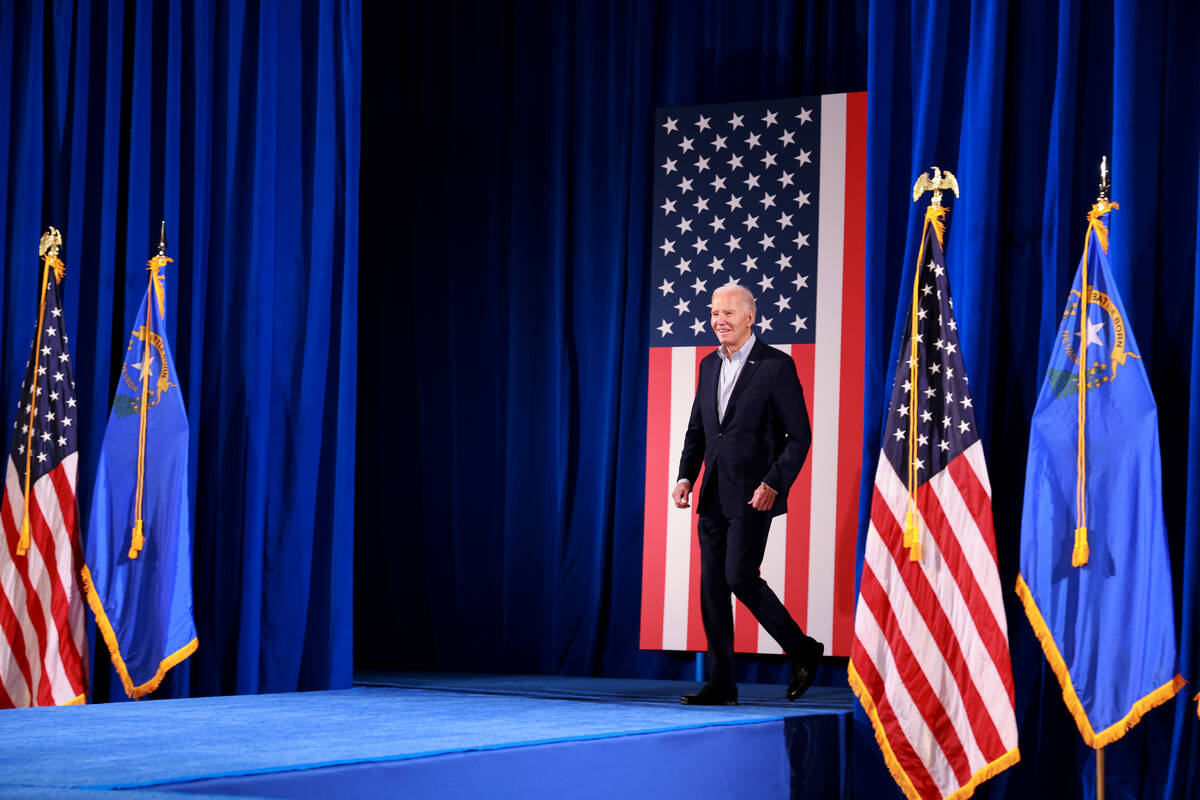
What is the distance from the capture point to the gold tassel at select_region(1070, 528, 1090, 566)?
443cm

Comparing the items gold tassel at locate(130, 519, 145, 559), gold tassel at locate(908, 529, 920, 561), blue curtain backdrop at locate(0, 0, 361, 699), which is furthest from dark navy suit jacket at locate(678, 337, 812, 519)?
gold tassel at locate(130, 519, 145, 559)

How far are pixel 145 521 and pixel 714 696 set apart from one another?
8.16 feet

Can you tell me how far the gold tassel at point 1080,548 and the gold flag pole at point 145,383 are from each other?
3.55m

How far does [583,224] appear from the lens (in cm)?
710

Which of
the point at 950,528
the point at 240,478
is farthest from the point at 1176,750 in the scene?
the point at 240,478

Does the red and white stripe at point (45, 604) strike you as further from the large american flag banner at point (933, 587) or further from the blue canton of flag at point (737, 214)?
the large american flag banner at point (933, 587)

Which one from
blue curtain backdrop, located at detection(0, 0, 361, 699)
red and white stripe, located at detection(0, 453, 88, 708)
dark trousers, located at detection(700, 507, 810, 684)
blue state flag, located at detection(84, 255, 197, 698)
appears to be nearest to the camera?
dark trousers, located at detection(700, 507, 810, 684)

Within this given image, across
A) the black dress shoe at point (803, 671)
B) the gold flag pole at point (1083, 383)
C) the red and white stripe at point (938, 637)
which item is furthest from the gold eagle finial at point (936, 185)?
the black dress shoe at point (803, 671)

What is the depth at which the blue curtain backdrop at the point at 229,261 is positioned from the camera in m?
5.98

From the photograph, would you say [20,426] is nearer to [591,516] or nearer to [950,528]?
[591,516]

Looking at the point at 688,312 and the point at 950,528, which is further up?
the point at 688,312

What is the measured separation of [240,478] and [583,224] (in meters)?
2.16

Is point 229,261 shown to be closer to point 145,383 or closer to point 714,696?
point 145,383

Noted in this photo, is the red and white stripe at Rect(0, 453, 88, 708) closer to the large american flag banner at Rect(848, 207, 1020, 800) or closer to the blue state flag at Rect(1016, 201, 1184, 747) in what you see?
the large american flag banner at Rect(848, 207, 1020, 800)
